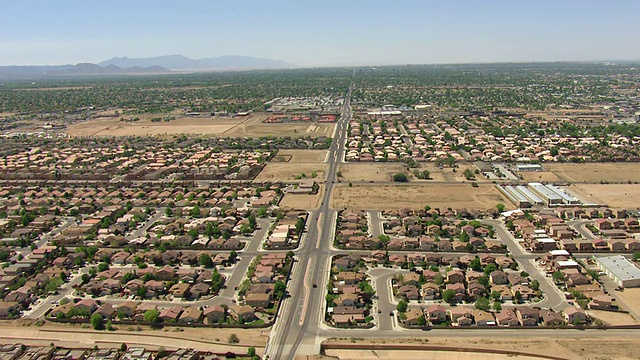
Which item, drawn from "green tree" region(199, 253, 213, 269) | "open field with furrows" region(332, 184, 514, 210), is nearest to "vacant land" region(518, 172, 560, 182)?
"open field with furrows" region(332, 184, 514, 210)

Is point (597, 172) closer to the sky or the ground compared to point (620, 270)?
closer to the sky

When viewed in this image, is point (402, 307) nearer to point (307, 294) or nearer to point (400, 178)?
point (307, 294)

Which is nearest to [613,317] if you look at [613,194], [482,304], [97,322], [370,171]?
[482,304]

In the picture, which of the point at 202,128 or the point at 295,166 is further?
the point at 202,128

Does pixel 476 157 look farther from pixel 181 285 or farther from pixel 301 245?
pixel 181 285

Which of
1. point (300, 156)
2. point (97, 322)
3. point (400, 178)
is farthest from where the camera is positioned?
point (300, 156)

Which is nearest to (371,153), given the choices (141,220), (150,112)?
(141,220)

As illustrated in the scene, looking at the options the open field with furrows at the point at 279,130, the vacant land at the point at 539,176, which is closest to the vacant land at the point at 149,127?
the open field with furrows at the point at 279,130
